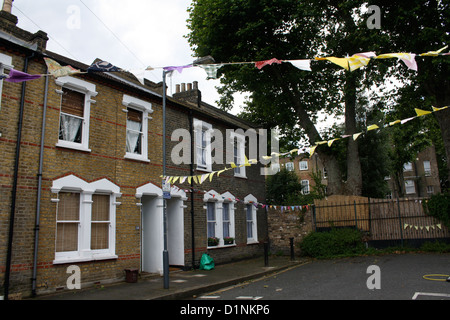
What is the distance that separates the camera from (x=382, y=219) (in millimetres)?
16453

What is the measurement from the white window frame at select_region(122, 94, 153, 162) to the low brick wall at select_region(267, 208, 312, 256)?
29.2ft

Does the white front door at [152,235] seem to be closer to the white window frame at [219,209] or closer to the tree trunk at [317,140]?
the white window frame at [219,209]

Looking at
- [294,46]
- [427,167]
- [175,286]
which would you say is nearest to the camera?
[175,286]

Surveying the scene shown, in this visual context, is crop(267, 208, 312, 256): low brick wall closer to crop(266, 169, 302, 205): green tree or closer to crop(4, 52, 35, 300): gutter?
crop(266, 169, 302, 205): green tree

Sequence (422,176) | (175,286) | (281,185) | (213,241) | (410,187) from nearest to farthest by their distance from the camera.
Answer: (175,286) → (213,241) → (281,185) → (422,176) → (410,187)

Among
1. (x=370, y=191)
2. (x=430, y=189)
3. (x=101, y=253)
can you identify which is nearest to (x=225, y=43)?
(x=101, y=253)

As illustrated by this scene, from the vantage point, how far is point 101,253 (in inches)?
411

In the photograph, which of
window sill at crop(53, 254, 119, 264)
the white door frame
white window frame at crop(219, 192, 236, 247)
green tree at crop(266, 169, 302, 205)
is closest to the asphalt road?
window sill at crop(53, 254, 119, 264)

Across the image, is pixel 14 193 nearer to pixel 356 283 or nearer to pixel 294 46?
pixel 356 283

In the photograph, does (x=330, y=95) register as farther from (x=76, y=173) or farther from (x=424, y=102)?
(x=76, y=173)

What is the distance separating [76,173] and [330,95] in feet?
48.7

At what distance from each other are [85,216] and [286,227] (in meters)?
11.1

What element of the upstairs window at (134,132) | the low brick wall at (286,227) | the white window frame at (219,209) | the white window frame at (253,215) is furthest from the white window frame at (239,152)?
the upstairs window at (134,132)

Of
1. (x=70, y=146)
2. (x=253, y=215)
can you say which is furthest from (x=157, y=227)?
(x=253, y=215)
